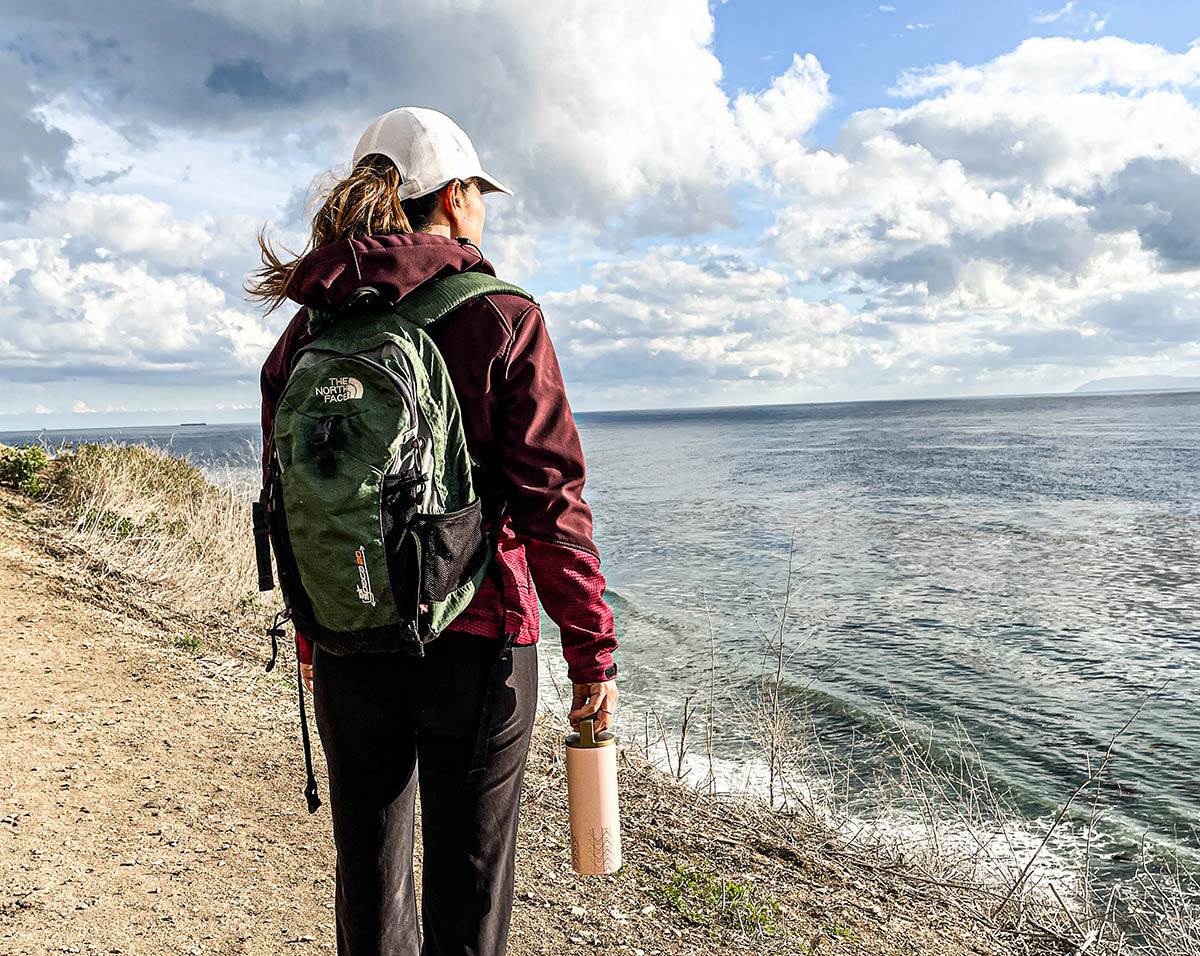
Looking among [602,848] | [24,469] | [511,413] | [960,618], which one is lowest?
[960,618]

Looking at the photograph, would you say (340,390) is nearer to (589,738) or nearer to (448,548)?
(448,548)

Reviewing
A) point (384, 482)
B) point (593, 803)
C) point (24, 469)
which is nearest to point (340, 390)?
point (384, 482)

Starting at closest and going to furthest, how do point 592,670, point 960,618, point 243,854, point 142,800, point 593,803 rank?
point 592,670
point 593,803
point 243,854
point 142,800
point 960,618

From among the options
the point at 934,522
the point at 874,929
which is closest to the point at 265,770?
the point at 874,929

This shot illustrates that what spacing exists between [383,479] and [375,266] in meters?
0.45

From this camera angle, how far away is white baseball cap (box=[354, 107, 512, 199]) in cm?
213

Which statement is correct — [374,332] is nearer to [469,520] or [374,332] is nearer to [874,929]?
[469,520]

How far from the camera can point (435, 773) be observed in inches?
78.3

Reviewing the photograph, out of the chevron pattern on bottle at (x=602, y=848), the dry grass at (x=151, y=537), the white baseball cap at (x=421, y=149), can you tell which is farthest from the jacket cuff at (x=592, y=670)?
the dry grass at (x=151, y=537)

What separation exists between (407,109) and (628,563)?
1589 cm

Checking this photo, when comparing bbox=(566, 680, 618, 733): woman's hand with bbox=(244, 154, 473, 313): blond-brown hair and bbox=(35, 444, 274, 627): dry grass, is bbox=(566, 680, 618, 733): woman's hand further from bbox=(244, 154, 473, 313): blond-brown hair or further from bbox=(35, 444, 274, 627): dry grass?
bbox=(35, 444, 274, 627): dry grass

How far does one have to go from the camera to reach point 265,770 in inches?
204

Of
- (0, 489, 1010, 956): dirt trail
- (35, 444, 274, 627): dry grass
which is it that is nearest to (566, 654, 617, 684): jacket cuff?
(0, 489, 1010, 956): dirt trail

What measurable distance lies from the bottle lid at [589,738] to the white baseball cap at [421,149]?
1378mm
